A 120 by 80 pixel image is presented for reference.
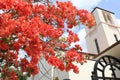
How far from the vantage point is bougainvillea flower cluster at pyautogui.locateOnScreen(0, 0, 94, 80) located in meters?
5.07

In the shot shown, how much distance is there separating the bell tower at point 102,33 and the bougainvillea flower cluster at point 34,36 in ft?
74.5

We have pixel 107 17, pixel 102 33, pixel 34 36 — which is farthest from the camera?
pixel 107 17

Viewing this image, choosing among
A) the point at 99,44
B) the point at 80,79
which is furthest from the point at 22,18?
the point at 99,44

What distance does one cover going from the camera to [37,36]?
5082 mm

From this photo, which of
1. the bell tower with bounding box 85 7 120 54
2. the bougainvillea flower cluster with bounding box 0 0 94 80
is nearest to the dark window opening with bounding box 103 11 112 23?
the bell tower with bounding box 85 7 120 54

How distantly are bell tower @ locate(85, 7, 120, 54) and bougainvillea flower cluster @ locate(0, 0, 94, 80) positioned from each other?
2269 centimetres

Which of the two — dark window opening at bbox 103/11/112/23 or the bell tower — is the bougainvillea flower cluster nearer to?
the bell tower

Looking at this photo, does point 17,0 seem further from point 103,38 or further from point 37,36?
point 103,38

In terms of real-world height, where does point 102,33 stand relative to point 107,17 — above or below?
below

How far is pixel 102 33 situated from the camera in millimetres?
30906

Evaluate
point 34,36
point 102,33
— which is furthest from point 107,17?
point 34,36

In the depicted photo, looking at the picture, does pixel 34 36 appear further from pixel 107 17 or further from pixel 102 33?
pixel 107 17

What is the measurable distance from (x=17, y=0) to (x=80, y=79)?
704 centimetres

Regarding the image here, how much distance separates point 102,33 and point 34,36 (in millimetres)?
26650
